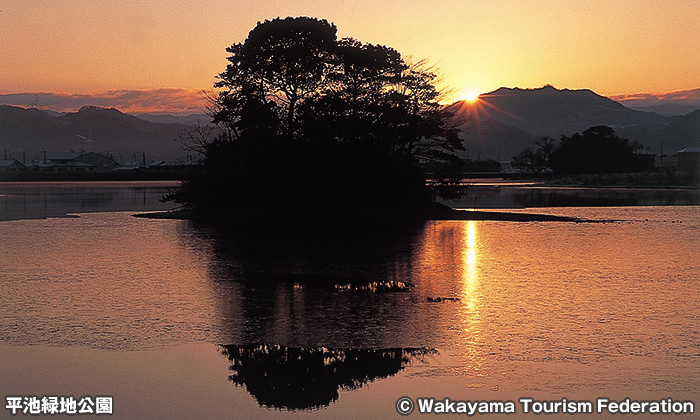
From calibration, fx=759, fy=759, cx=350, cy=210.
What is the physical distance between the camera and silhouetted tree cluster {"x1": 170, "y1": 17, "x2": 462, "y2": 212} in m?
52.3

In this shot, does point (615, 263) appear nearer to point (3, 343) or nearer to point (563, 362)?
point (563, 362)

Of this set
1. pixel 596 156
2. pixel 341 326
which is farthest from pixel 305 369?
pixel 596 156

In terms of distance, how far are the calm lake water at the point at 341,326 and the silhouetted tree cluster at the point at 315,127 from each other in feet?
72.8

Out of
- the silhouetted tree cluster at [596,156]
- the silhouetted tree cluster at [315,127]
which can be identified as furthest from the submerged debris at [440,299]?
the silhouetted tree cluster at [596,156]

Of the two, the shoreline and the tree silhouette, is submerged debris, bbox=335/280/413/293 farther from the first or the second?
the tree silhouette

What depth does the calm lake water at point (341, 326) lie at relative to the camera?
11.1m

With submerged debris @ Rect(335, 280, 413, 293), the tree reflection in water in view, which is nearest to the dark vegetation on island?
submerged debris @ Rect(335, 280, 413, 293)

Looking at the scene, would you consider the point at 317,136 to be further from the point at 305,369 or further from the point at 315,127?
the point at 305,369

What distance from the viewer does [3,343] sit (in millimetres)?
13945

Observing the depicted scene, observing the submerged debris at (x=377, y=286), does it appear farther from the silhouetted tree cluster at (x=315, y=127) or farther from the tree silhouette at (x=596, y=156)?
the tree silhouette at (x=596, y=156)

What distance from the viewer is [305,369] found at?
12203 millimetres

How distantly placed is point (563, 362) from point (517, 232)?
25424 mm

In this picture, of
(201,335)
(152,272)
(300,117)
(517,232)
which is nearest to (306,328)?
(201,335)

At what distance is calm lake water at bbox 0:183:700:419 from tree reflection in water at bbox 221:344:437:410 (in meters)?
0.04
